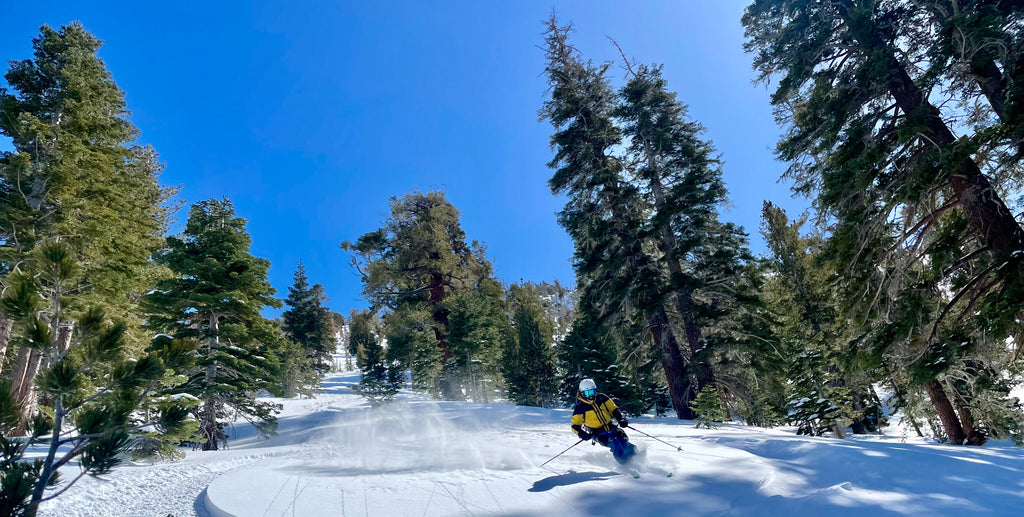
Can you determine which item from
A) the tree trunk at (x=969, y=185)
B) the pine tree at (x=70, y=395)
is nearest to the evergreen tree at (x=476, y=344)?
the tree trunk at (x=969, y=185)

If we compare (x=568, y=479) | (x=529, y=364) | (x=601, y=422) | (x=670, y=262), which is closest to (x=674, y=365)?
(x=670, y=262)

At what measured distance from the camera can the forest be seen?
14.1 feet

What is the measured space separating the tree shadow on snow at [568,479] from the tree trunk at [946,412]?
11.0 meters

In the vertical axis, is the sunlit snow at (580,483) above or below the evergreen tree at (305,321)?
below

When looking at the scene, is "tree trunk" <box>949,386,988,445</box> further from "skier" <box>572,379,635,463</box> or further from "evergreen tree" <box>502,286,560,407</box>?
"evergreen tree" <box>502,286,560,407</box>

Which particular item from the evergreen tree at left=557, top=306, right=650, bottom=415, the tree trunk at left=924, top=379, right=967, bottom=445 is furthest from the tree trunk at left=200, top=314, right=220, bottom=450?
the tree trunk at left=924, top=379, right=967, bottom=445

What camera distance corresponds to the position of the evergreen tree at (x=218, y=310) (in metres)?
14.4

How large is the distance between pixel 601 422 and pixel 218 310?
13.8 m

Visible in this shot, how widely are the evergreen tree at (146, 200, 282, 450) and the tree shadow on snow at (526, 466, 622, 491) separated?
12.3 m

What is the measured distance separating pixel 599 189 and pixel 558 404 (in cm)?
2612

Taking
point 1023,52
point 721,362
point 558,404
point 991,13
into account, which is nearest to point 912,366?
point 1023,52

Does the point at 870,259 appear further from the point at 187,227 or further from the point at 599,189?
the point at 187,227

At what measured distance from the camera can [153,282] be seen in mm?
15914

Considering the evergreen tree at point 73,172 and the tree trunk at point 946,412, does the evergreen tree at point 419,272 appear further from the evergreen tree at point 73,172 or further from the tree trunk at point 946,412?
the tree trunk at point 946,412
